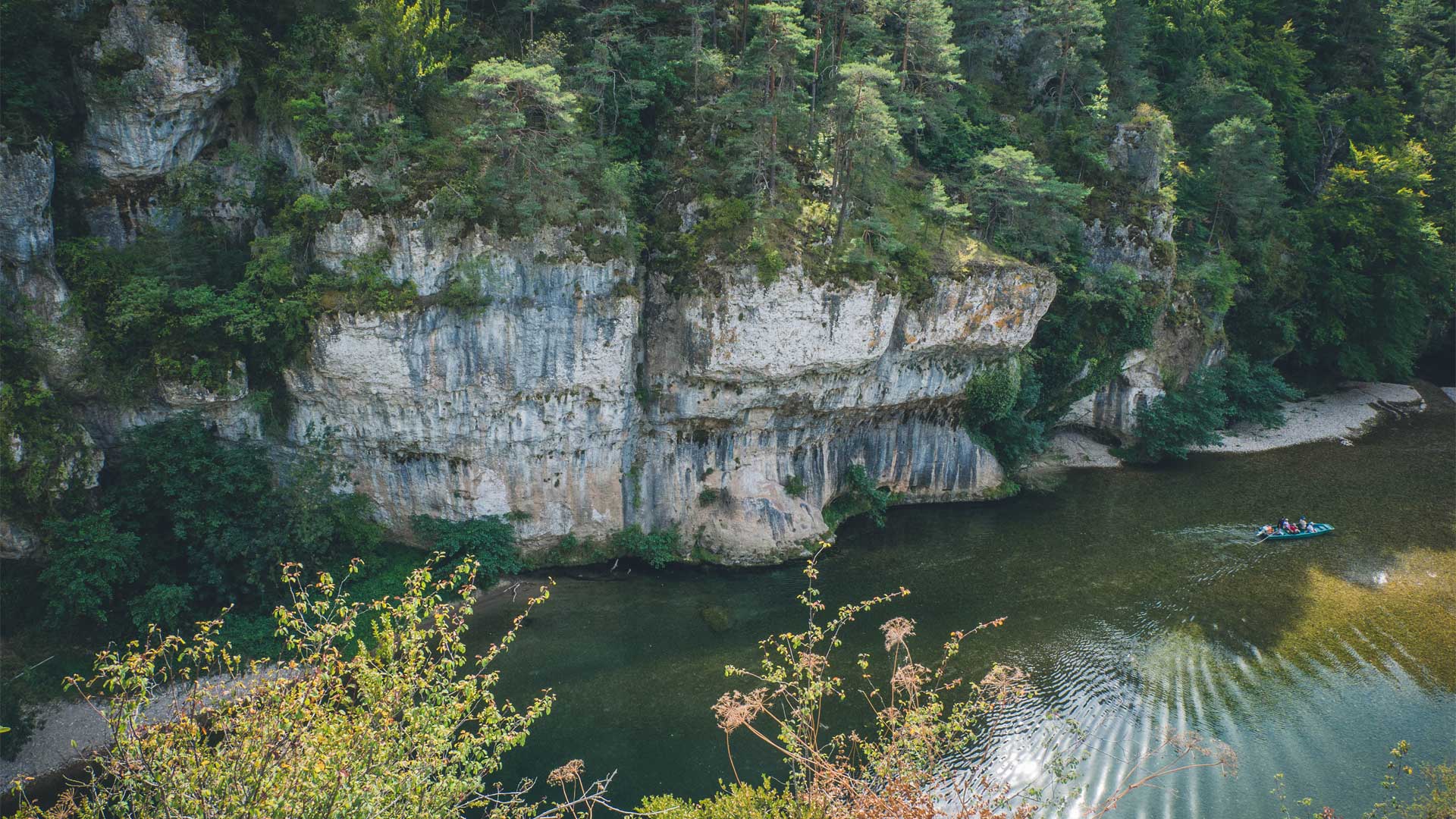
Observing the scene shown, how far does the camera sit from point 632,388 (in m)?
23.5

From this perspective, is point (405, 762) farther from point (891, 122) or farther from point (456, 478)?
point (891, 122)

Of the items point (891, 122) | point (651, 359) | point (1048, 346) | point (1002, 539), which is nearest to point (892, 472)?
point (1002, 539)

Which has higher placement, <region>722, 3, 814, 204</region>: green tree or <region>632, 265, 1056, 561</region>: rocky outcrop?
<region>722, 3, 814, 204</region>: green tree

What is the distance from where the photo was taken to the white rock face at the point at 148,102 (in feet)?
60.8

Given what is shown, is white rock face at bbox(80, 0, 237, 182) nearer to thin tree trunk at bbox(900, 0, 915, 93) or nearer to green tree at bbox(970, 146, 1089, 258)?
thin tree trunk at bbox(900, 0, 915, 93)

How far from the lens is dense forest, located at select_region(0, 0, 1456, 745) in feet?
61.2

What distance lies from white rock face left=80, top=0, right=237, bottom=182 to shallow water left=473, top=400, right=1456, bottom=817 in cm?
1446

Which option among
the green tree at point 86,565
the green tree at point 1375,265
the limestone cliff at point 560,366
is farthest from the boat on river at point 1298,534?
the green tree at point 86,565

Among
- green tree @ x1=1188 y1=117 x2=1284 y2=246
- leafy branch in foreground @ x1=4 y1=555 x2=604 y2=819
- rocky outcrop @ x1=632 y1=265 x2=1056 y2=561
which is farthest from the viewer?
green tree @ x1=1188 y1=117 x2=1284 y2=246

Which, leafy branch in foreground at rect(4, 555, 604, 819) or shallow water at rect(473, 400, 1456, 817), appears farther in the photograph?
shallow water at rect(473, 400, 1456, 817)

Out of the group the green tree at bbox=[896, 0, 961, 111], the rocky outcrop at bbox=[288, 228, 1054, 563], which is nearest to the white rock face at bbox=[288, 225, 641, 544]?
the rocky outcrop at bbox=[288, 228, 1054, 563]

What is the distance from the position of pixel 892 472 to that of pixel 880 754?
682 inches

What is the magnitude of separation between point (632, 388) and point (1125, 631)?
50.5 feet

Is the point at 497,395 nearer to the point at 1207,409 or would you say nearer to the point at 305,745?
the point at 305,745
